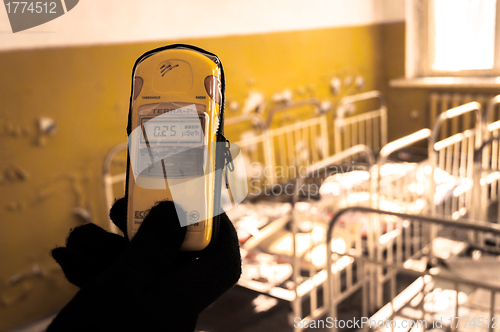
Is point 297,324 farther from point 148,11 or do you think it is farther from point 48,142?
point 148,11

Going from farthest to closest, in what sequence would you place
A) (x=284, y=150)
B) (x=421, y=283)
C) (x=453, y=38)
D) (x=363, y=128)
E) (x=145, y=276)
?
(x=363, y=128) < (x=453, y=38) < (x=284, y=150) < (x=421, y=283) < (x=145, y=276)

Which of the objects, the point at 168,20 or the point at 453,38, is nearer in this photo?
the point at 168,20

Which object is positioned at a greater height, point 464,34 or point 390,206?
point 464,34

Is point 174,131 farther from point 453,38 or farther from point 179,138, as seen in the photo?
point 453,38

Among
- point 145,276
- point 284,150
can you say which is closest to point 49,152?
point 284,150

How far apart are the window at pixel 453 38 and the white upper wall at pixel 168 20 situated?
817 millimetres

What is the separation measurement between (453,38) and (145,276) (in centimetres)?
409

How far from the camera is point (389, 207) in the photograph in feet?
7.03

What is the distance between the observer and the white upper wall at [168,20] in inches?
80.9

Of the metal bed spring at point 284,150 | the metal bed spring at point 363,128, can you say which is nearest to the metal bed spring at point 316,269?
the metal bed spring at point 284,150

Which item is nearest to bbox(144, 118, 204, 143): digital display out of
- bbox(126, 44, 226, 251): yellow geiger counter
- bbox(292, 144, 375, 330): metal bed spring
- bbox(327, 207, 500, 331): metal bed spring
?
bbox(126, 44, 226, 251): yellow geiger counter

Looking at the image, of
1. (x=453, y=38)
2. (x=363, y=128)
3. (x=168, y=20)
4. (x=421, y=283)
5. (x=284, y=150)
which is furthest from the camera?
(x=363, y=128)

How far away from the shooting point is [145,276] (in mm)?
441

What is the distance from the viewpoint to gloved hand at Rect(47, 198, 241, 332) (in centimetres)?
42
